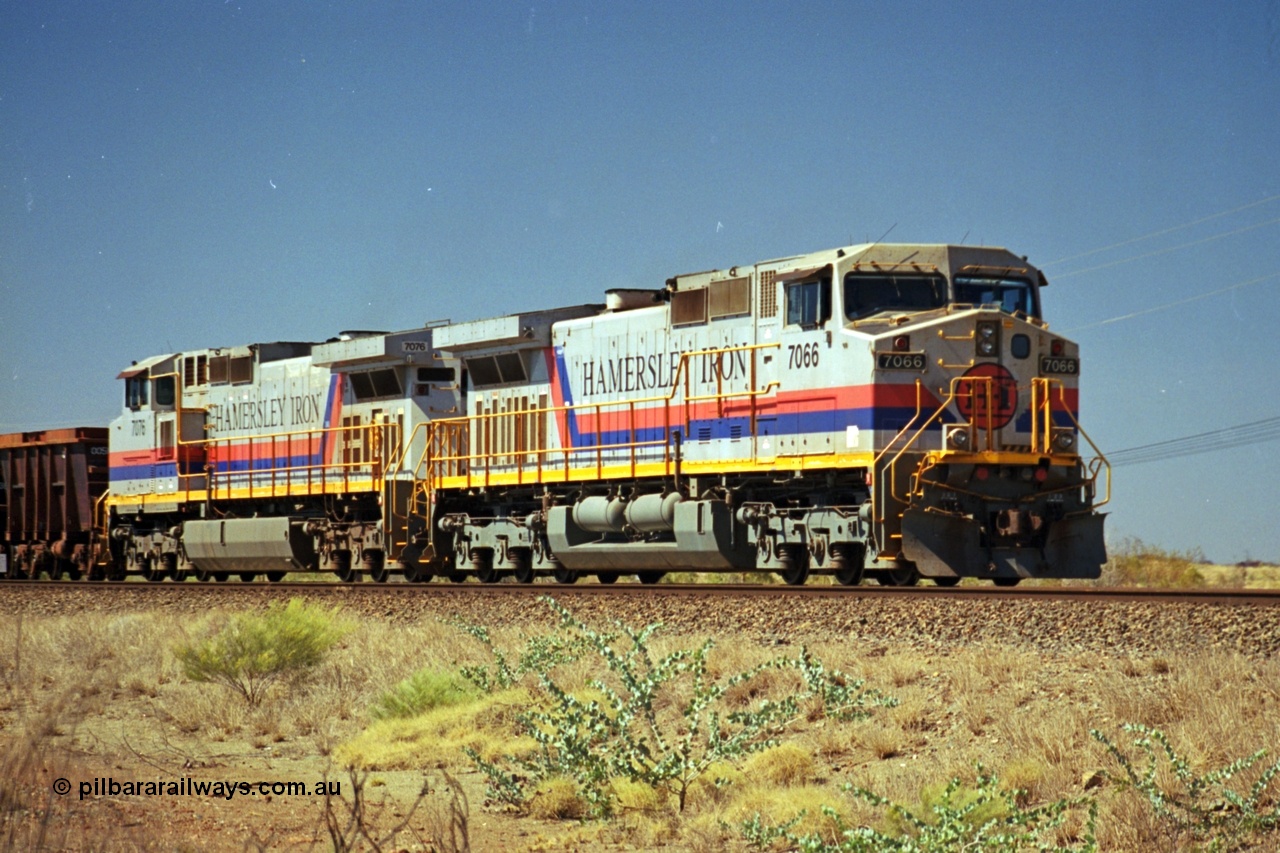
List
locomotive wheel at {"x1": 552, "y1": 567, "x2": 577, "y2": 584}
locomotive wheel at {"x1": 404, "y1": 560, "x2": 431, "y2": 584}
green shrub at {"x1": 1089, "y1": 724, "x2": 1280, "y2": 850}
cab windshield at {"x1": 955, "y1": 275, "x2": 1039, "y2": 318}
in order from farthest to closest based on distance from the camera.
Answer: locomotive wheel at {"x1": 404, "y1": 560, "x2": 431, "y2": 584}
locomotive wheel at {"x1": 552, "y1": 567, "x2": 577, "y2": 584}
cab windshield at {"x1": 955, "y1": 275, "x2": 1039, "y2": 318}
green shrub at {"x1": 1089, "y1": 724, "x2": 1280, "y2": 850}

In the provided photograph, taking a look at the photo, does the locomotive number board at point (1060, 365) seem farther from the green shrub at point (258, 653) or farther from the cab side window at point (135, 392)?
the cab side window at point (135, 392)

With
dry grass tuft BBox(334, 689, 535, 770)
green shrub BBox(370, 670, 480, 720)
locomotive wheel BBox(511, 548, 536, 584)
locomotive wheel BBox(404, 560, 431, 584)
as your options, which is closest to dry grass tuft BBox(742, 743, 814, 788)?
dry grass tuft BBox(334, 689, 535, 770)

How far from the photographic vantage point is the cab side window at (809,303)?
56.0 feet

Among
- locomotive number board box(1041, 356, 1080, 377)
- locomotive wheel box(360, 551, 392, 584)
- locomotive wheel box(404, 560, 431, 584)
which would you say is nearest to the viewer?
locomotive number board box(1041, 356, 1080, 377)

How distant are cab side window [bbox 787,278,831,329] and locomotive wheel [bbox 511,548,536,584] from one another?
248 inches

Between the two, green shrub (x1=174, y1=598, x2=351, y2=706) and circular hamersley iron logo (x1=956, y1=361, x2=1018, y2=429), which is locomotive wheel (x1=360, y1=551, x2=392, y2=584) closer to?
green shrub (x1=174, y1=598, x2=351, y2=706)

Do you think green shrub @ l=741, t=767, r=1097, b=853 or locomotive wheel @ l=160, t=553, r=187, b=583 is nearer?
green shrub @ l=741, t=767, r=1097, b=853

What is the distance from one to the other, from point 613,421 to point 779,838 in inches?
499

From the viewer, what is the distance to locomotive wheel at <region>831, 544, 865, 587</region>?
17.0 metres

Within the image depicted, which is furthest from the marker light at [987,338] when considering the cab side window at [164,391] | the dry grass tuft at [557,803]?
the cab side window at [164,391]

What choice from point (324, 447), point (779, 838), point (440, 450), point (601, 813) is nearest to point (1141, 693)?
point (779, 838)

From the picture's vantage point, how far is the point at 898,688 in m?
10.5

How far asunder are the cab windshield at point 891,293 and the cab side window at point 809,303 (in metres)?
0.25

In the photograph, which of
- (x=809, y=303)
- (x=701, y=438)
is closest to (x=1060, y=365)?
(x=809, y=303)
